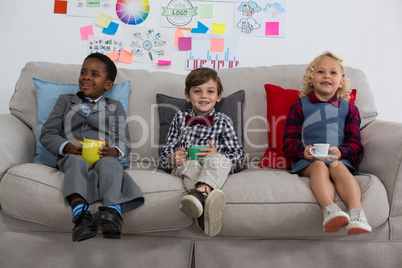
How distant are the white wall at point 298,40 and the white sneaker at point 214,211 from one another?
1.37 meters

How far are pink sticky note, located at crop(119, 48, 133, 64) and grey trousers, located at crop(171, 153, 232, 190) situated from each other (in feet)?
3.68

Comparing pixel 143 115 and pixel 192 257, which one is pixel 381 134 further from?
pixel 143 115

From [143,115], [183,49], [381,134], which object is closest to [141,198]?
[143,115]

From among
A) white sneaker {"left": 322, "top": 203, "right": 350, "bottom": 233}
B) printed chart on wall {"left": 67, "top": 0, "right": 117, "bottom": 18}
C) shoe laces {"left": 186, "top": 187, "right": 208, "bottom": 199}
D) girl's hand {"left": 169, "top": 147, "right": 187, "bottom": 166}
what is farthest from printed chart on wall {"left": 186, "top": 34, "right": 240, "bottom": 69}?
white sneaker {"left": 322, "top": 203, "right": 350, "bottom": 233}

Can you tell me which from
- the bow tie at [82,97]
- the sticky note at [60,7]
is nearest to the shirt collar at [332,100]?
the bow tie at [82,97]

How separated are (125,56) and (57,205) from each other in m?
1.38

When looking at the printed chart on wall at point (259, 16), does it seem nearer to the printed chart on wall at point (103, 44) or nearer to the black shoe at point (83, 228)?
the printed chart on wall at point (103, 44)

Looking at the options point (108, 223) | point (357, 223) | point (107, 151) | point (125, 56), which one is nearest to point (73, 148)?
point (107, 151)

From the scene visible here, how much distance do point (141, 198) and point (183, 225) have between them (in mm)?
198

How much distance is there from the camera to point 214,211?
125cm

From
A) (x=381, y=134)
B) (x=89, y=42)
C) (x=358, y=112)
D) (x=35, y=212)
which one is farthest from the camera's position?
(x=89, y=42)

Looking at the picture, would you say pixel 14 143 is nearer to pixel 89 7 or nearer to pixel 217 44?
pixel 89 7

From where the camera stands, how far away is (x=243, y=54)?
2.45 meters

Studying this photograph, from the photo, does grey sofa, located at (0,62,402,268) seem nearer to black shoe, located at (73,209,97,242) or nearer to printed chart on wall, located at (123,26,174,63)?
black shoe, located at (73,209,97,242)
